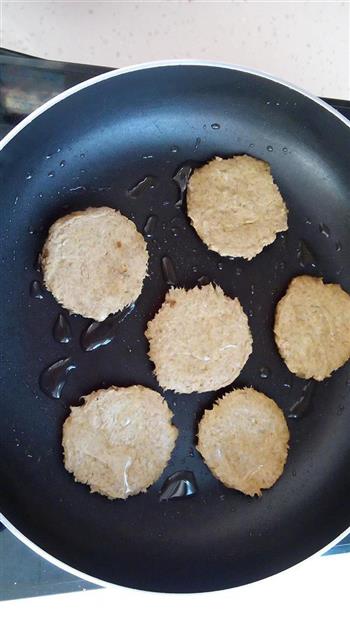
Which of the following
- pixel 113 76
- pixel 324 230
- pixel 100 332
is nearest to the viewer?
pixel 113 76

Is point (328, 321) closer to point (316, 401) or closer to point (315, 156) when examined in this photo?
point (316, 401)

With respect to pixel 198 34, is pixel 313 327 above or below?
below

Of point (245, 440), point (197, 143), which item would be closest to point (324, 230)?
point (197, 143)

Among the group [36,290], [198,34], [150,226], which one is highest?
[198,34]

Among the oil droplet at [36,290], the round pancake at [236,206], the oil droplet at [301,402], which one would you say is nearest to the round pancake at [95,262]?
the oil droplet at [36,290]

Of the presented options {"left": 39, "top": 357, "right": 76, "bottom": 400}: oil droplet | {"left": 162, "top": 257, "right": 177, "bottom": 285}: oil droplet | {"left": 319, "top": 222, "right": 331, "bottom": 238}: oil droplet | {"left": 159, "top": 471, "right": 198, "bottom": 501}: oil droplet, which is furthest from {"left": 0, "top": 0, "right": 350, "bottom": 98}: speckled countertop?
{"left": 159, "top": 471, "right": 198, "bottom": 501}: oil droplet

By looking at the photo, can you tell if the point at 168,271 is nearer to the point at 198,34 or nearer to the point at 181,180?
the point at 181,180

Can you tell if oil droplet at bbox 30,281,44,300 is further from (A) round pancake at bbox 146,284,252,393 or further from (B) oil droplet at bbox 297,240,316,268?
(B) oil droplet at bbox 297,240,316,268
